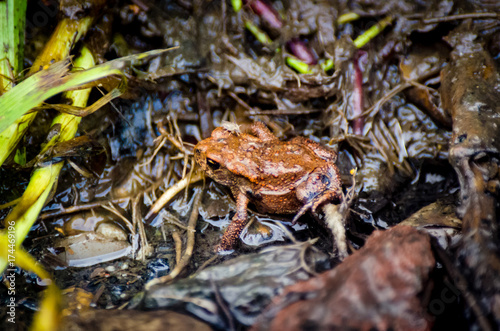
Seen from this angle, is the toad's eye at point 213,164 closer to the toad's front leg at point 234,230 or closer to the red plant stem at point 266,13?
the toad's front leg at point 234,230

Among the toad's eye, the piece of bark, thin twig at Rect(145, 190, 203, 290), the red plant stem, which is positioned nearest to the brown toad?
the toad's eye

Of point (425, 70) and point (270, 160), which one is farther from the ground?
point (425, 70)

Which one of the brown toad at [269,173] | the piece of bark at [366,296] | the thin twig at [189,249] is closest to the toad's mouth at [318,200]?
the brown toad at [269,173]

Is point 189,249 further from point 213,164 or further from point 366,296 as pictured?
point 366,296

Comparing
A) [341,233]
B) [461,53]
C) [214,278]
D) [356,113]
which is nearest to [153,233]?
[214,278]

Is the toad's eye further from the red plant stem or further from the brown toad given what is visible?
the red plant stem

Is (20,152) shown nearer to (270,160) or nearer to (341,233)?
(270,160)

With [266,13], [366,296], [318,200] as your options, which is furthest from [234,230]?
[266,13]
